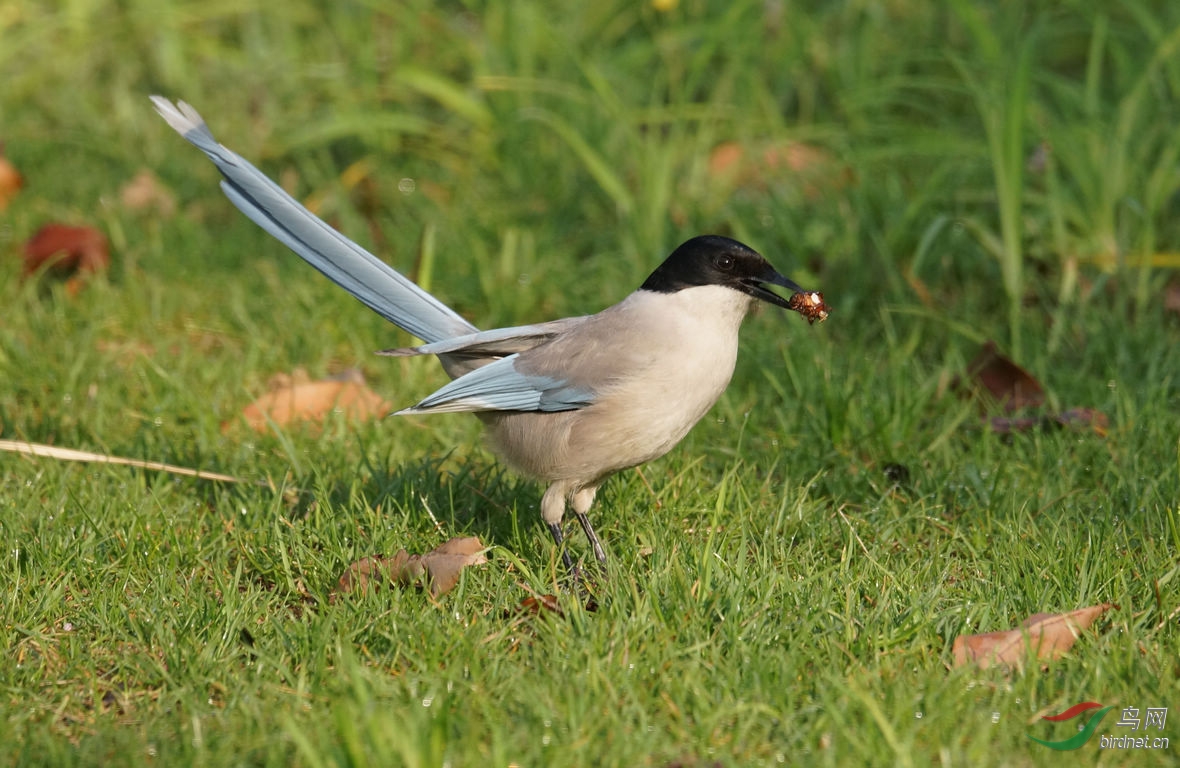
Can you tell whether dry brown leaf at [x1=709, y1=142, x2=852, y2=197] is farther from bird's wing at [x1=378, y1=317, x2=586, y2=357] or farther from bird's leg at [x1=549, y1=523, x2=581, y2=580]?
bird's leg at [x1=549, y1=523, x2=581, y2=580]

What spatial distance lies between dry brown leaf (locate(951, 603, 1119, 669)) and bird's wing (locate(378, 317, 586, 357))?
1.55m

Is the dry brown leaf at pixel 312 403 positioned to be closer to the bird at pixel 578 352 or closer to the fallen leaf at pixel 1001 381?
the bird at pixel 578 352

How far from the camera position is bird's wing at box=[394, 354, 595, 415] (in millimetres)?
3820

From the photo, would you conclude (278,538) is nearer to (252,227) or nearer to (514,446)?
(514,446)

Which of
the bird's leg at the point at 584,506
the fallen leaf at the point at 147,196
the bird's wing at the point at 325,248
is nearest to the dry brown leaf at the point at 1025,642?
the bird's leg at the point at 584,506

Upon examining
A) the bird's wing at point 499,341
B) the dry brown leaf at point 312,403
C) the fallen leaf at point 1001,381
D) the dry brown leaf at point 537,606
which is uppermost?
the bird's wing at point 499,341

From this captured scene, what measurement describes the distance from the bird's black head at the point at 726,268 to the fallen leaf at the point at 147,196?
3522mm

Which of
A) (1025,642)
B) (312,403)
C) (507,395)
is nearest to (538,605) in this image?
(507,395)

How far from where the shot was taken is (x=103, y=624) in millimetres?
3381

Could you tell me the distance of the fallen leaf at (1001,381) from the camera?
15.5 feet

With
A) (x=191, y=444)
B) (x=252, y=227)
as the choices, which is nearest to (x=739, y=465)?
(x=191, y=444)

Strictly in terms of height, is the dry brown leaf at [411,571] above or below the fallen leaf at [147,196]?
above

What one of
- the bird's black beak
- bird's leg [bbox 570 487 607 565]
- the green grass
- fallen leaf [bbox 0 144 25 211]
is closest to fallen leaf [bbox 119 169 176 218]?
the green grass

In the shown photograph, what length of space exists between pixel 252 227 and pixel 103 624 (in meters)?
3.30
